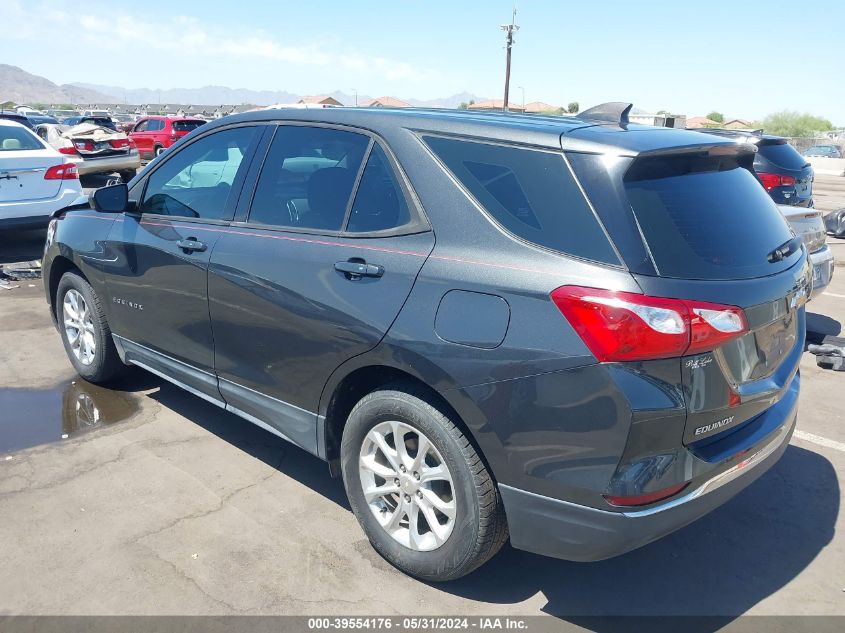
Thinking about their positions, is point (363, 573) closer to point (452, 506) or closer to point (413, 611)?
point (413, 611)

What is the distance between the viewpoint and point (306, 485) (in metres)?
3.74

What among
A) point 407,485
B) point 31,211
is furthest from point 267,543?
point 31,211

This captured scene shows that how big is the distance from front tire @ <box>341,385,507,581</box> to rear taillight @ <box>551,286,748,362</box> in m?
0.66

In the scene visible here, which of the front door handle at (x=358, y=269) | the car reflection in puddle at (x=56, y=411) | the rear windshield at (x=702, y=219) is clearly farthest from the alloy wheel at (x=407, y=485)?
the car reflection in puddle at (x=56, y=411)

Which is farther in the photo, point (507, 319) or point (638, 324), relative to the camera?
point (507, 319)

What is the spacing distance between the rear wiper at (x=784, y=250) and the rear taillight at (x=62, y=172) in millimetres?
8426

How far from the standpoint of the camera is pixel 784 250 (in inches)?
113

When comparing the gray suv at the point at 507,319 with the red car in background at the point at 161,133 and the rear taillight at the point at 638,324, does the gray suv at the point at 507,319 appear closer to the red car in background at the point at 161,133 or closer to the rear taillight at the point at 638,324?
the rear taillight at the point at 638,324

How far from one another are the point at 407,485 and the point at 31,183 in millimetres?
7617

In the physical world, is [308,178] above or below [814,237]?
above

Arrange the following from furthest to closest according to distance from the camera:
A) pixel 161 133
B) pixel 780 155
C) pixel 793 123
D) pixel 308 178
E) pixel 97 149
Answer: pixel 793 123 < pixel 161 133 < pixel 97 149 < pixel 780 155 < pixel 308 178

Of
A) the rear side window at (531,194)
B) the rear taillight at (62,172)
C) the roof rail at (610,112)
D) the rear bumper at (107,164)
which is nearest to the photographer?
the rear side window at (531,194)

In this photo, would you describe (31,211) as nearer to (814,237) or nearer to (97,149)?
(814,237)

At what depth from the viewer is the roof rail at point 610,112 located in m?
3.04
